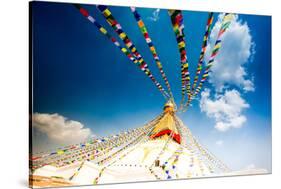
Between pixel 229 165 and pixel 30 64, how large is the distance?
3.12 meters

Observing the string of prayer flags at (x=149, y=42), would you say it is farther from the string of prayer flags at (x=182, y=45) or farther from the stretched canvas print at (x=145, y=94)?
the string of prayer flags at (x=182, y=45)

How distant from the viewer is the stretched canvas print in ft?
19.1

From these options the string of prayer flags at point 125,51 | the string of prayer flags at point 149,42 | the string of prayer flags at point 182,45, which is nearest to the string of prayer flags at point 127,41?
the string of prayer flags at point 125,51

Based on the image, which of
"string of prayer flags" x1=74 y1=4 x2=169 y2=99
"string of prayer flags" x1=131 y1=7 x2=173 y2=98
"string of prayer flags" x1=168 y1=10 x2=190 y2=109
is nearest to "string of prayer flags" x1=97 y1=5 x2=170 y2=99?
"string of prayer flags" x1=74 y1=4 x2=169 y2=99

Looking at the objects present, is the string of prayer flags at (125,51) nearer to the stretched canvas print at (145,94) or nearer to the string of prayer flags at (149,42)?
the stretched canvas print at (145,94)

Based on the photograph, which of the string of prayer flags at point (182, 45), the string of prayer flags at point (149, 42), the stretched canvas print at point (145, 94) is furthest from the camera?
the string of prayer flags at point (182, 45)

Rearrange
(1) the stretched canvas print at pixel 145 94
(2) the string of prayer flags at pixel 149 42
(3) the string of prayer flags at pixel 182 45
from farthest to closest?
(3) the string of prayer flags at pixel 182 45
(2) the string of prayer flags at pixel 149 42
(1) the stretched canvas print at pixel 145 94

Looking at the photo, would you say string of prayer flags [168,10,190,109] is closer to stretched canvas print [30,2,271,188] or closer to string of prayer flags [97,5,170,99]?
stretched canvas print [30,2,271,188]

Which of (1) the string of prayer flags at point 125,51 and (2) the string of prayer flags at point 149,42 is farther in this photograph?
(2) the string of prayer flags at point 149,42

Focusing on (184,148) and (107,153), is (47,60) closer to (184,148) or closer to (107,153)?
(107,153)

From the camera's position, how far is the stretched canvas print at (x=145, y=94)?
5.83 m

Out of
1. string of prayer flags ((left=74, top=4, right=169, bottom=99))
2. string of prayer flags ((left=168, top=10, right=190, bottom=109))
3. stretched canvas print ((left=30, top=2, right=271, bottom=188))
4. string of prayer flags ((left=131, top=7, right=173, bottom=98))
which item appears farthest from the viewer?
string of prayer flags ((left=168, top=10, right=190, bottom=109))

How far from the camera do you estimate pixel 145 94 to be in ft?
20.9

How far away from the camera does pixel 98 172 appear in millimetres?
6055
